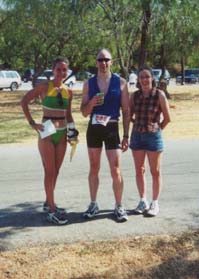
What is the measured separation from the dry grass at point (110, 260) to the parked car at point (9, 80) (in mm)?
37351

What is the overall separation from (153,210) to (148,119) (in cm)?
103

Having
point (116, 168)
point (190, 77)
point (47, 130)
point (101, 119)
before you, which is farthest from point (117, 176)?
point (190, 77)

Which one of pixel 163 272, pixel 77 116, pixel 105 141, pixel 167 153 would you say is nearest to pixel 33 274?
pixel 163 272

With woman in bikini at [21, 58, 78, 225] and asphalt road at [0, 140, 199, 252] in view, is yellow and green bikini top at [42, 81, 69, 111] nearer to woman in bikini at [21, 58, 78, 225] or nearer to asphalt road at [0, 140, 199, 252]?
woman in bikini at [21, 58, 78, 225]

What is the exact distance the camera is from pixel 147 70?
5.45 m

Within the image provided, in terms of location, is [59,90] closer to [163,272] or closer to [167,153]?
[163,272]

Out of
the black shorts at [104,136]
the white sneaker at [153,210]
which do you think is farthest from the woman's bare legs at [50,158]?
the white sneaker at [153,210]

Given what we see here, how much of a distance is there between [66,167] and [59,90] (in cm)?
337

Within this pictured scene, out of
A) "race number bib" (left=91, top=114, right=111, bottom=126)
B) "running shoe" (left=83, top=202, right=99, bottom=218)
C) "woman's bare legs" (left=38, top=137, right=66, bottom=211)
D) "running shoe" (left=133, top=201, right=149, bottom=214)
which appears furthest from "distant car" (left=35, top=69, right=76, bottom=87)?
"running shoe" (left=133, top=201, right=149, bottom=214)

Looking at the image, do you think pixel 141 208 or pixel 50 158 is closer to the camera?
pixel 50 158

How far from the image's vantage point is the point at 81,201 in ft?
21.1

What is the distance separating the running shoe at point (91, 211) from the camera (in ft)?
18.7

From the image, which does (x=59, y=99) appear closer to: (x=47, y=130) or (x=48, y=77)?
(x=47, y=130)

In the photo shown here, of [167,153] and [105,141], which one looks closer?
[105,141]
